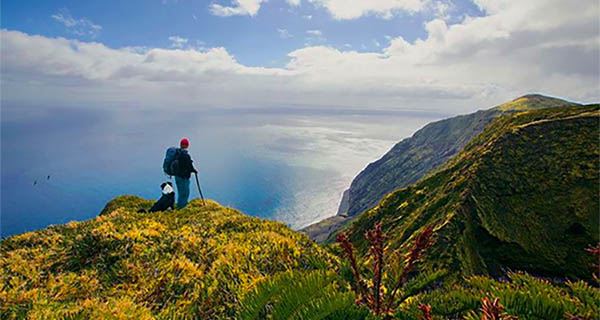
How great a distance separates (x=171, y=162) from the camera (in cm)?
1538

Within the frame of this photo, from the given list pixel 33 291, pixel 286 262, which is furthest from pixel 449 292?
pixel 33 291

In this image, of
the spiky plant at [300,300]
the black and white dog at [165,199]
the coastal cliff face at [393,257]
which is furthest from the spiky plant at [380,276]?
the black and white dog at [165,199]

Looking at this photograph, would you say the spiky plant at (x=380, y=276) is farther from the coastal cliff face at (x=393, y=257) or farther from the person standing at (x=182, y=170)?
the person standing at (x=182, y=170)

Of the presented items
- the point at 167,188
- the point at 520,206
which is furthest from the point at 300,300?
the point at 167,188

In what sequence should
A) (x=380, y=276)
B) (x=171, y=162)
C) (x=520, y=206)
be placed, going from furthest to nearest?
(x=171, y=162)
(x=520, y=206)
(x=380, y=276)

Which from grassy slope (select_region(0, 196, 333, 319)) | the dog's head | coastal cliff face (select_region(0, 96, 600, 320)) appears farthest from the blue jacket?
grassy slope (select_region(0, 196, 333, 319))

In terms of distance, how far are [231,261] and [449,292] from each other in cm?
341

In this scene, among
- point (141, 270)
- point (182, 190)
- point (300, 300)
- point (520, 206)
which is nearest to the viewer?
point (300, 300)

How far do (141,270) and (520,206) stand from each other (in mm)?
7789

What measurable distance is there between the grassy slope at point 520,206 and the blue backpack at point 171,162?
9.08m

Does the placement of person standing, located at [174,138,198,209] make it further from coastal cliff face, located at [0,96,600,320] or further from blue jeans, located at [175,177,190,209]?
coastal cliff face, located at [0,96,600,320]

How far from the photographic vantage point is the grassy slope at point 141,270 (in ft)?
14.8

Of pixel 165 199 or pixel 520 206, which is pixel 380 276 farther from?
pixel 165 199

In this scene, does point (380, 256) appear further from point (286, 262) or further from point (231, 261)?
point (231, 261)
